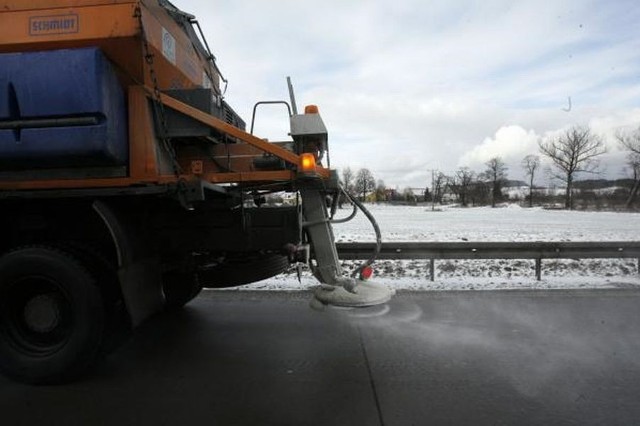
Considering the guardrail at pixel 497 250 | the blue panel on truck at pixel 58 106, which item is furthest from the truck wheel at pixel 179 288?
the guardrail at pixel 497 250

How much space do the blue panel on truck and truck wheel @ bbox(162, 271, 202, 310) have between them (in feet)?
7.36

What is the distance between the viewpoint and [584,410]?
3648 millimetres

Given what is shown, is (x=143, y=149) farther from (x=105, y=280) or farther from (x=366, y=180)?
(x=366, y=180)

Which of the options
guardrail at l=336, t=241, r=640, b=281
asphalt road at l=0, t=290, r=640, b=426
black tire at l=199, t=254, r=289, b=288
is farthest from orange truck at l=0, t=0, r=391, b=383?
guardrail at l=336, t=241, r=640, b=281

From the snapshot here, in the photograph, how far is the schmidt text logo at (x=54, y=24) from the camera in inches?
160

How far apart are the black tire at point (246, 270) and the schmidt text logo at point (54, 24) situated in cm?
252

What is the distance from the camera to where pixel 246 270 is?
18.2 ft

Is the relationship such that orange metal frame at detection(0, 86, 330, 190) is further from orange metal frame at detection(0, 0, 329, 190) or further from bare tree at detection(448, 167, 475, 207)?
bare tree at detection(448, 167, 475, 207)

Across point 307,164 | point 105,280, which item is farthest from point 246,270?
point 307,164

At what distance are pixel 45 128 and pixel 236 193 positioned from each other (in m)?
1.57

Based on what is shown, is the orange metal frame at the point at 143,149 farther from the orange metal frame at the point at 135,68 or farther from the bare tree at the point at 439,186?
the bare tree at the point at 439,186

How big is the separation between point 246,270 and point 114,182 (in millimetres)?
1746

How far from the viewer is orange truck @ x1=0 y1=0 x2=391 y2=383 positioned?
160 inches

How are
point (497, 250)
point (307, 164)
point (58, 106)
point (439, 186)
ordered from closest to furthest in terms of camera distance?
point (58, 106)
point (307, 164)
point (497, 250)
point (439, 186)
